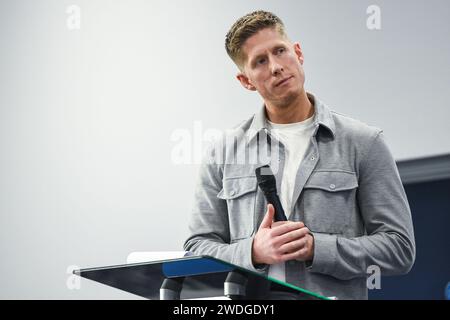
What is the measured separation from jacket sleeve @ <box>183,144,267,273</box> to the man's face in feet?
0.69

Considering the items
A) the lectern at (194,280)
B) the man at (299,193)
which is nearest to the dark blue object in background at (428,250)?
the man at (299,193)

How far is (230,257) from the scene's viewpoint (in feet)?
4.02

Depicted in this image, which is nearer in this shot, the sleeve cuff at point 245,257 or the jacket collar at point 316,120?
the sleeve cuff at point 245,257

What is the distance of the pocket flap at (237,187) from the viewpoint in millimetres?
1471

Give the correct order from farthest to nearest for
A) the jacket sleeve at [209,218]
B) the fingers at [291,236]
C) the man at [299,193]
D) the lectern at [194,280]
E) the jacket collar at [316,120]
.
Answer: the jacket collar at [316,120] → the jacket sleeve at [209,218] → the man at [299,193] → the fingers at [291,236] → the lectern at [194,280]

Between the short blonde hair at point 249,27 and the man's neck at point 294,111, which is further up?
the short blonde hair at point 249,27

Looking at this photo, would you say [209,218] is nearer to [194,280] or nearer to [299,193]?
[299,193]

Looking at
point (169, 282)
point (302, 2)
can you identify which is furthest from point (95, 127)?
point (169, 282)

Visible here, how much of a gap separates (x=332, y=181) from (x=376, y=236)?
18cm

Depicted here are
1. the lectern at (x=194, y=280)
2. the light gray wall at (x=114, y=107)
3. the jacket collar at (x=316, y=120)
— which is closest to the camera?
the lectern at (x=194, y=280)

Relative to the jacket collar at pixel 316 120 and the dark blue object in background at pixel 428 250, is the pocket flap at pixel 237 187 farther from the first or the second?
the dark blue object in background at pixel 428 250

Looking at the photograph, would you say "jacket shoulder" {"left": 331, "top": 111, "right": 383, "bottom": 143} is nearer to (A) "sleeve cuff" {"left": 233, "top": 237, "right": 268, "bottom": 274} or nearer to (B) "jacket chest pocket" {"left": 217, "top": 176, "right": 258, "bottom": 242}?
(B) "jacket chest pocket" {"left": 217, "top": 176, "right": 258, "bottom": 242}
